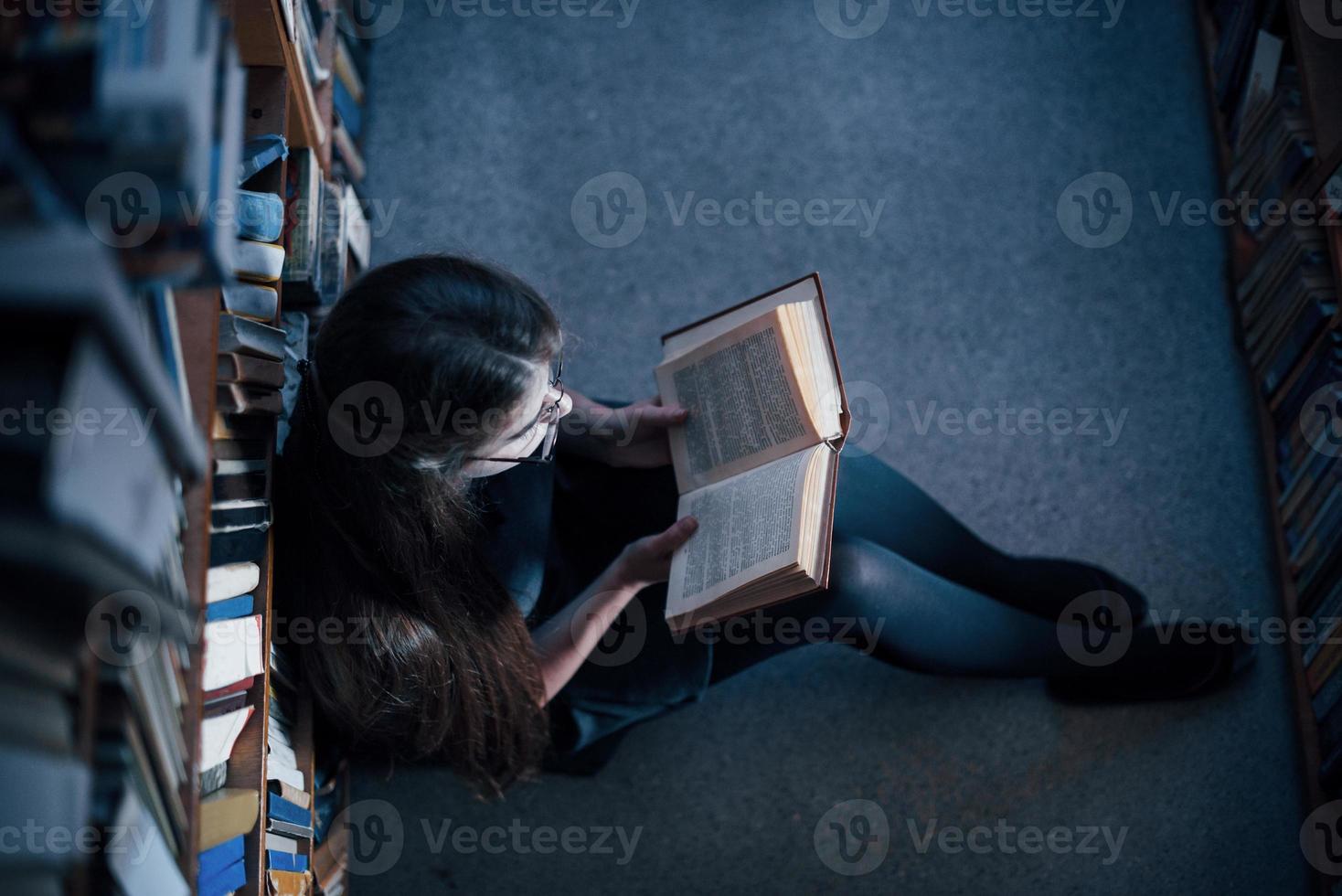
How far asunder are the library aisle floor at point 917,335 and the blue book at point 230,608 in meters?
0.60

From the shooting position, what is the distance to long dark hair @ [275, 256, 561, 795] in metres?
0.89

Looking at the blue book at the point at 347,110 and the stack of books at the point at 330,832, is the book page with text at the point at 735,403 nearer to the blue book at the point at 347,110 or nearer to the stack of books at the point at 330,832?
the stack of books at the point at 330,832

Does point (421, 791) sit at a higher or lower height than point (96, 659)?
lower

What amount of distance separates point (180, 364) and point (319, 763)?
2.20 ft

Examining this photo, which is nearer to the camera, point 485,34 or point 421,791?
point 421,791

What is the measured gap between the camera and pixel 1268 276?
1.51 meters

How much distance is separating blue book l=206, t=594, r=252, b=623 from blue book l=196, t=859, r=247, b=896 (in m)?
0.23

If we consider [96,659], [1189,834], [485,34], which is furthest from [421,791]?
[485,34]

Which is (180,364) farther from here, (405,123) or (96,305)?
(405,123)

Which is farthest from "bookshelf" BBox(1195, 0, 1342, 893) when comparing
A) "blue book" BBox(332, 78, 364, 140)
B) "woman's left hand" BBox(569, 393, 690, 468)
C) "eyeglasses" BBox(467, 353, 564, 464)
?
"blue book" BBox(332, 78, 364, 140)

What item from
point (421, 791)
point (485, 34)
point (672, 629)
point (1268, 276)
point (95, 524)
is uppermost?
point (485, 34)

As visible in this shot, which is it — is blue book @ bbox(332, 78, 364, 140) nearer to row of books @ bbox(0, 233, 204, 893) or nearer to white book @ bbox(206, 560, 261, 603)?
white book @ bbox(206, 560, 261, 603)

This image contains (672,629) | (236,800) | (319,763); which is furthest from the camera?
(319,763)

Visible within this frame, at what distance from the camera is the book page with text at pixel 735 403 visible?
3.44ft
